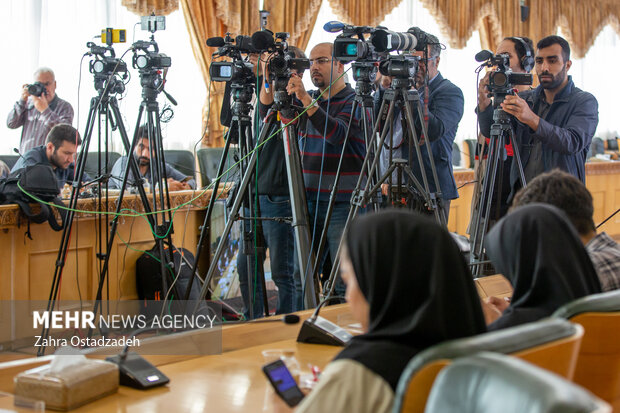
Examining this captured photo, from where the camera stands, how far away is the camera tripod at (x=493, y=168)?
3.26m

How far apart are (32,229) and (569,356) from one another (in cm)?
273

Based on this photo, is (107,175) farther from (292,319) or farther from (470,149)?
(470,149)

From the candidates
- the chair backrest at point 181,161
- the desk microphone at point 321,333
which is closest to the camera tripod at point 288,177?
the desk microphone at point 321,333

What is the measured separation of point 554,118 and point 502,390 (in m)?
2.80

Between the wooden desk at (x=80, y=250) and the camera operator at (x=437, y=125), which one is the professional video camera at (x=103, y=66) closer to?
the wooden desk at (x=80, y=250)

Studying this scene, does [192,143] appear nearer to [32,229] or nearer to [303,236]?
[32,229]

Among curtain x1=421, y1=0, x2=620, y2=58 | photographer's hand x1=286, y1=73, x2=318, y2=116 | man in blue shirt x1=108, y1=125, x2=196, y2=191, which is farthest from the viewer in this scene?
curtain x1=421, y1=0, x2=620, y2=58

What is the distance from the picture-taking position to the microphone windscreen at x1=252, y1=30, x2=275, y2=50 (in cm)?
269

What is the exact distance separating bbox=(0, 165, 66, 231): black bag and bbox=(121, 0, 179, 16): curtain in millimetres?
2574

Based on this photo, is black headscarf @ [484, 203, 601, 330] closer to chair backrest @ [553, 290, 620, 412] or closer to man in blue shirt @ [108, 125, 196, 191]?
chair backrest @ [553, 290, 620, 412]

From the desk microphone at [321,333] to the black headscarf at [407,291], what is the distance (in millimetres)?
595

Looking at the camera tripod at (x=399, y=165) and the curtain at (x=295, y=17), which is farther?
the curtain at (x=295, y=17)

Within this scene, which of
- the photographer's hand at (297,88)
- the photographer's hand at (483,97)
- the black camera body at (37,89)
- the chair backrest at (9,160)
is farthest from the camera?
the black camera body at (37,89)

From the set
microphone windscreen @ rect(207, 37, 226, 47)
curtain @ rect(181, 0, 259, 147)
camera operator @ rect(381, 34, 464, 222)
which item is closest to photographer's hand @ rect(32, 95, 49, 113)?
curtain @ rect(181, 0, 259, 147)
